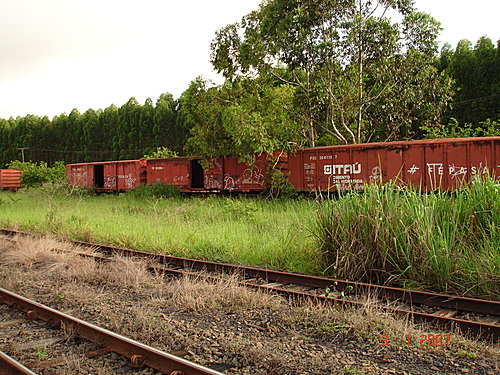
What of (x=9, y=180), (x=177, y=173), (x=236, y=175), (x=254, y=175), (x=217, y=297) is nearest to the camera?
(x=217, y=297)

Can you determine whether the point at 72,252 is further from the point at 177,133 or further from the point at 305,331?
the point at 177,133

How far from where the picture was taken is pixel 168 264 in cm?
906

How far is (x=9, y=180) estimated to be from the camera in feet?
148

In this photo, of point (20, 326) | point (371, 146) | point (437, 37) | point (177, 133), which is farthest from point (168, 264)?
point (177, 133)

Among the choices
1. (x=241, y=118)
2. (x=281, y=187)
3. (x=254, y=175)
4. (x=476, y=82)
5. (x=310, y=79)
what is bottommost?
(x=281, y=187)

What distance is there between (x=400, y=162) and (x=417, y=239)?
11.2 m

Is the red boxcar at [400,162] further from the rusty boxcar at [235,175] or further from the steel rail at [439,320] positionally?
the steel rail at [439,320]

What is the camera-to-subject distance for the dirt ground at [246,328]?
4.17 metres

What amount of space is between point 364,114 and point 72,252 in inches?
729

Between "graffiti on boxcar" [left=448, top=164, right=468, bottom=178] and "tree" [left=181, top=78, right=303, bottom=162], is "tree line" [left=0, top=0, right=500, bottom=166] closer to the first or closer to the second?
"tree" [left=181, top=78, right=303, bottom=162]

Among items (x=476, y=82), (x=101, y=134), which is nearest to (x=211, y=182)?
(x=476, y=82)

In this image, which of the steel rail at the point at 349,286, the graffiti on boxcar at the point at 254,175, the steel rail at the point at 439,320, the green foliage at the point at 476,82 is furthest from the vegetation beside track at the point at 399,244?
the green foliage at the point at 476,82

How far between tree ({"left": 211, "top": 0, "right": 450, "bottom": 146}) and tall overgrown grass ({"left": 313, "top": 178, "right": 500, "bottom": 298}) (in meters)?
13.1

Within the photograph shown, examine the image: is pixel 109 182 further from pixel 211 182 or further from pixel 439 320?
pixel 439 320
